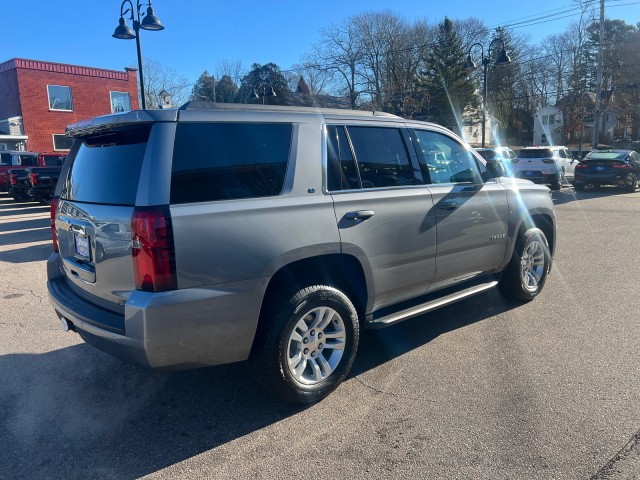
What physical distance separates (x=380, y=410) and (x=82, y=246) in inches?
89.3

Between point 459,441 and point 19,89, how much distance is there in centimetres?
3515

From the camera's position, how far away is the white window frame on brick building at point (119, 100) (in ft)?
114

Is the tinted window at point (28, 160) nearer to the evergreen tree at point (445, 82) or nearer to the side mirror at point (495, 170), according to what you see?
the side mirror at point (495, 170)

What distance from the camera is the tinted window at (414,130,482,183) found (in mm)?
4301

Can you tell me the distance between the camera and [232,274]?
2916mm

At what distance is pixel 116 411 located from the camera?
3387mm

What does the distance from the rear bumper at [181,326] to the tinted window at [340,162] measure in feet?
3.28

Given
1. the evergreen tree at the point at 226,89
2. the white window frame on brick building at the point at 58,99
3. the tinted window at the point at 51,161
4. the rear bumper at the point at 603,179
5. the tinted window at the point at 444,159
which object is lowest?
the rear bumper at the point at 603,179

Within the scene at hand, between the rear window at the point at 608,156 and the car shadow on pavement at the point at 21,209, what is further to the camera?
the rear window at the point at 608,156

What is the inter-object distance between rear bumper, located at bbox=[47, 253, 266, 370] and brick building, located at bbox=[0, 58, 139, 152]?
108 feet

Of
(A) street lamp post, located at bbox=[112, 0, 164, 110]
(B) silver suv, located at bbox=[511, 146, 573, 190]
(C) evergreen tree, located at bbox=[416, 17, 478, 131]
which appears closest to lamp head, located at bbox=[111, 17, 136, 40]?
(A) street lamp post, located at bbox=[112, 0, 164, 110]

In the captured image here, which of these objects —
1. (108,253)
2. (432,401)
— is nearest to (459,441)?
(432,401)

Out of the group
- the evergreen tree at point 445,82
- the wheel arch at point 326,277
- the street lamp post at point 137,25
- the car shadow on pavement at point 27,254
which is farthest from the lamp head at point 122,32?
the evergreen tree at point 445,82

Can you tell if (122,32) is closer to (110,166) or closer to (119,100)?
(110,166)
